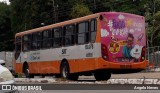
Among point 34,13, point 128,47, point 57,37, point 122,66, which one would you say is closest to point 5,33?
point 34,13

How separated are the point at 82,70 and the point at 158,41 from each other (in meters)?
45.4

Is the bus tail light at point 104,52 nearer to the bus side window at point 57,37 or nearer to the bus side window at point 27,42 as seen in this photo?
the bus side window at point 57,37

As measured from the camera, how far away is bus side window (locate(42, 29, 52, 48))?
2603 cm

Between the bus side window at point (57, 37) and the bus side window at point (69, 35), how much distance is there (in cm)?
51

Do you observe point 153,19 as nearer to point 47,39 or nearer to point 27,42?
point 27,42

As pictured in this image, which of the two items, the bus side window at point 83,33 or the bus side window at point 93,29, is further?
the bus side window at point 83,33

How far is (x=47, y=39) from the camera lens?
26.3 metres

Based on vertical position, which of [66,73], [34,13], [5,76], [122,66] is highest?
[34,13]

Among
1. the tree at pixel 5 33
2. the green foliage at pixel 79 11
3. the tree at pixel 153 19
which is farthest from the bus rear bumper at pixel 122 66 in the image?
the tree at pixel 5 33

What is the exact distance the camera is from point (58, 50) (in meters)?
25.1

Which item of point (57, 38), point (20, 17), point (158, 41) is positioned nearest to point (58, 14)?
point (20, 17)

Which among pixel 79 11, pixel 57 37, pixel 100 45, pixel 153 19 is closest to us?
pixel 100 45

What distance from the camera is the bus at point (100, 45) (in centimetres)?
2123

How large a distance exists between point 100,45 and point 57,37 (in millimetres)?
4583
